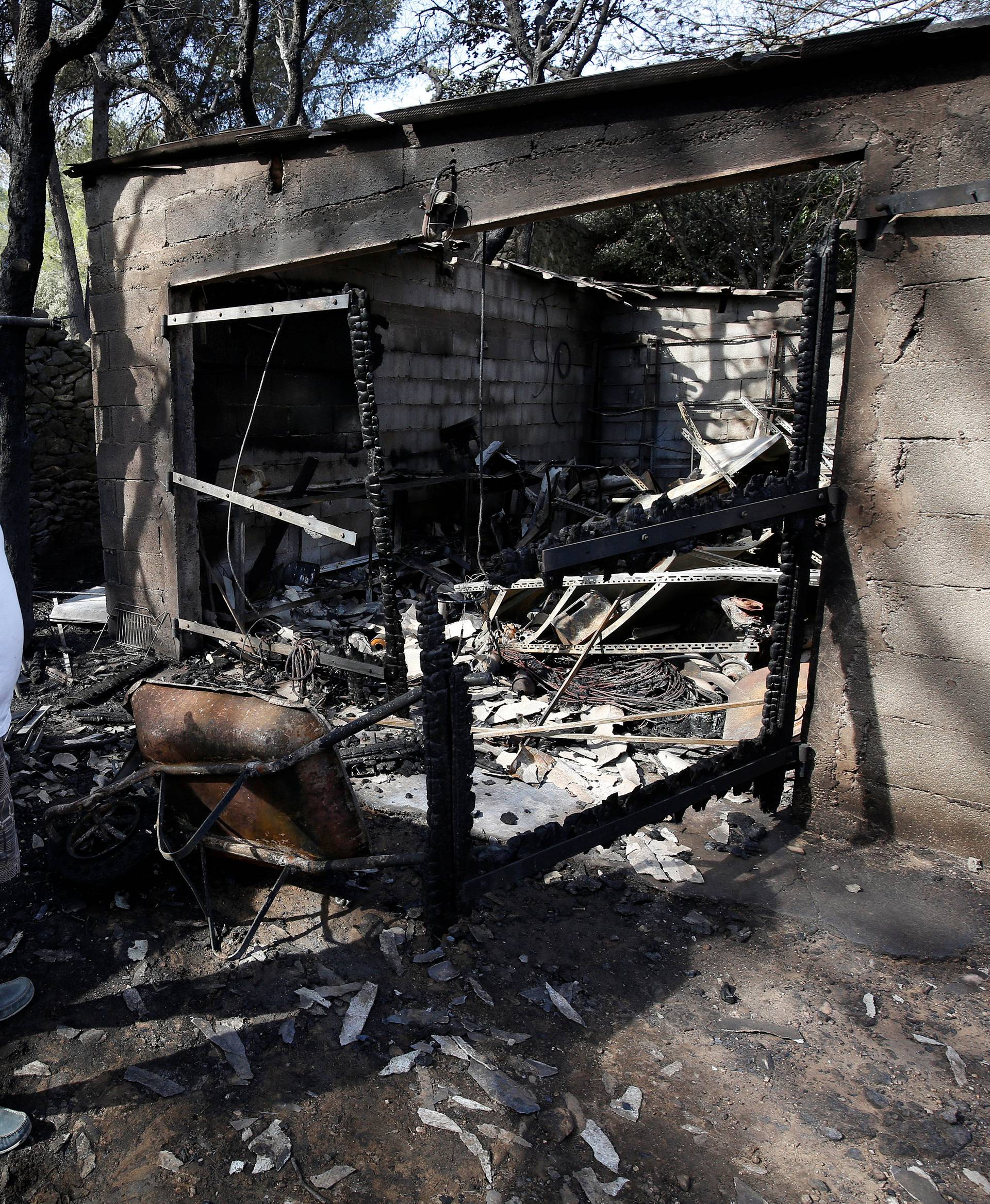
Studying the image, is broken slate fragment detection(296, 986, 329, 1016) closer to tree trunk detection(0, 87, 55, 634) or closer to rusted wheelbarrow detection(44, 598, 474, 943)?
rusted wheelbarrow detection(44, 598, 474, 943)

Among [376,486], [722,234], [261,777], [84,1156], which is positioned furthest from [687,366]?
[84,1156]

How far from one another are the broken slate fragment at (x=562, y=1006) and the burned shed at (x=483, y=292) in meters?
1.83

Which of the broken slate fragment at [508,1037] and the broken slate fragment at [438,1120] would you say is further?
the broken slate fragment at [508,1037]

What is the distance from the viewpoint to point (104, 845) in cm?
384

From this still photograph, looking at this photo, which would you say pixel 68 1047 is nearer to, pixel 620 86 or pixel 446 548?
pixel 620 86

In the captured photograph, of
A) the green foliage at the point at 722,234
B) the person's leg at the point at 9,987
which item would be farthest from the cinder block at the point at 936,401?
the green foliage at the point at 722,234

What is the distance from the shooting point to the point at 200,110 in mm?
14516

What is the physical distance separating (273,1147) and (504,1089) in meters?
0.74

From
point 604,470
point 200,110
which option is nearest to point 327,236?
point 604,470

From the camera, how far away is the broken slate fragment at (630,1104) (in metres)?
2.50

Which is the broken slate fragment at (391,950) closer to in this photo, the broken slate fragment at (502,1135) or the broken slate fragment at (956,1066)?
the broken slate fragment at (502,1135)

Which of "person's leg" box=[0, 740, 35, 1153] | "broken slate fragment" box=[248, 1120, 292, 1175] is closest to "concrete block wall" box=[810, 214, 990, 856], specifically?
"broken slate fragment" box=[248, 1120, 292, 1175]

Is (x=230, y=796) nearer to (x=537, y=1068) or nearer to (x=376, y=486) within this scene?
(x=537, y=1068)

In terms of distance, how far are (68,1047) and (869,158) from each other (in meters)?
4.86
